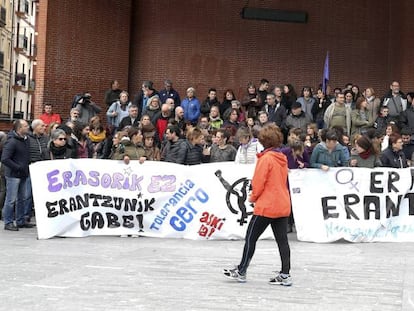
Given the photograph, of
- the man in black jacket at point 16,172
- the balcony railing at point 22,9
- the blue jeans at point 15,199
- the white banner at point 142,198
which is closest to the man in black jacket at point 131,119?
the man in black jacket at point 16,172

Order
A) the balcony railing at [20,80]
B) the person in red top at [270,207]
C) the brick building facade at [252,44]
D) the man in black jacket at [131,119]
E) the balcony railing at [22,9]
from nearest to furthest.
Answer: the person in red top at [270,207] → the man in black jacket at [131,119] → the brick building facade at [252,44] → the balcony railing at [22,9] → the balcony railing at [20,80]

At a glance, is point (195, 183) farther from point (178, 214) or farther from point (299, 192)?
point (299, 192)

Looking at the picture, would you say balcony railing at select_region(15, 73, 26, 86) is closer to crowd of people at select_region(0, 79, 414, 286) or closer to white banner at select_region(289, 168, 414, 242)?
crowd of people at select_region(0, 79, 414, 286)

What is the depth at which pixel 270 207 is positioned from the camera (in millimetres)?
9078

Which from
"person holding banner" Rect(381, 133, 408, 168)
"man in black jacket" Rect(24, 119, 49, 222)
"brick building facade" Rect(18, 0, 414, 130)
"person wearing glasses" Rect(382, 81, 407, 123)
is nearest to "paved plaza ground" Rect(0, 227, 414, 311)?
"man in black jacket" Rect(24, 119, 49, 222)

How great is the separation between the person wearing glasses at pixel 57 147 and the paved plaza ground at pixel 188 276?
1.94 m

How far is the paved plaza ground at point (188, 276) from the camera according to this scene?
791cm

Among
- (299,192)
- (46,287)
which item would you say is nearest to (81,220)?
(299,192)

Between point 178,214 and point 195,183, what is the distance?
604mm

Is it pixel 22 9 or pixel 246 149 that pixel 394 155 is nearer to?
pixel 246 149

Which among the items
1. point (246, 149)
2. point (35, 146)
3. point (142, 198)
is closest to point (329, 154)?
point (246, 149)

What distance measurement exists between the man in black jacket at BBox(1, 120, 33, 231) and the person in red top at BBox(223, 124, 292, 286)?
20.5ft

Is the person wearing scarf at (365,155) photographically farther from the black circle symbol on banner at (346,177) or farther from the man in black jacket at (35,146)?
the man in black jacket at (35,146)

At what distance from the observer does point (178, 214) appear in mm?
13430
